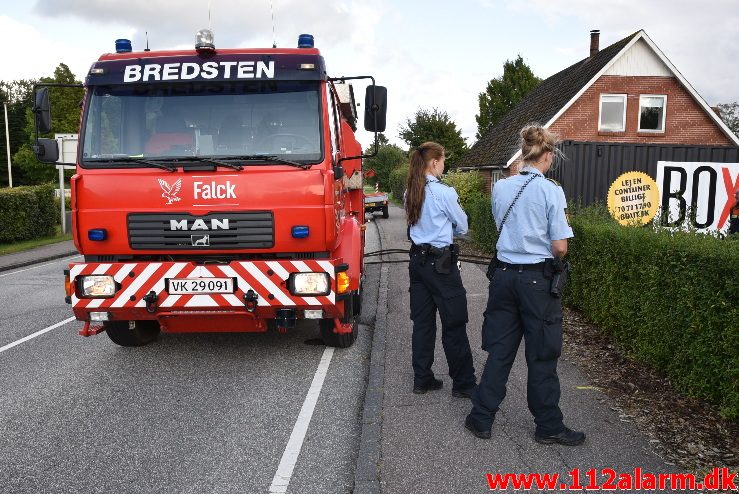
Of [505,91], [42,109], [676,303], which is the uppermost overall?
[505,91]

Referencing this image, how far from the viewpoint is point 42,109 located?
18.5ft

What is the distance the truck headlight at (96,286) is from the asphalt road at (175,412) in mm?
840

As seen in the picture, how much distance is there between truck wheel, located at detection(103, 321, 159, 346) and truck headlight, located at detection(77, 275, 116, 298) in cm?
82

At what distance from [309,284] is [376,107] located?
1836 millimetres

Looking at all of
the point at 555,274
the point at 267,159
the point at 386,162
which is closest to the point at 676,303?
the point at 555,274

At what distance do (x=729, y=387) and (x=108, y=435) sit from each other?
4333mm

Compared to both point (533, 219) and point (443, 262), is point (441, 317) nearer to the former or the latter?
point (443, 262)

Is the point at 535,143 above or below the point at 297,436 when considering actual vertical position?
above

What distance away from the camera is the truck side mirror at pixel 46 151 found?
5.67 metres

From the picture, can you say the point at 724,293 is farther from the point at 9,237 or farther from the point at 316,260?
the point at 9,237

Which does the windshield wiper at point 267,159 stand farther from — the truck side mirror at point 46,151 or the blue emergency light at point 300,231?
the truck side mirror at point 46,151

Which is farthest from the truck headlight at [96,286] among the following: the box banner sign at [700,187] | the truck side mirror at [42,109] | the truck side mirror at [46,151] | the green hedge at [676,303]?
the box banner sign at [700,187]

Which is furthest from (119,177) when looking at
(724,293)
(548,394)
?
(724,293)

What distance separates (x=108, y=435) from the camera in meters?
4.32
